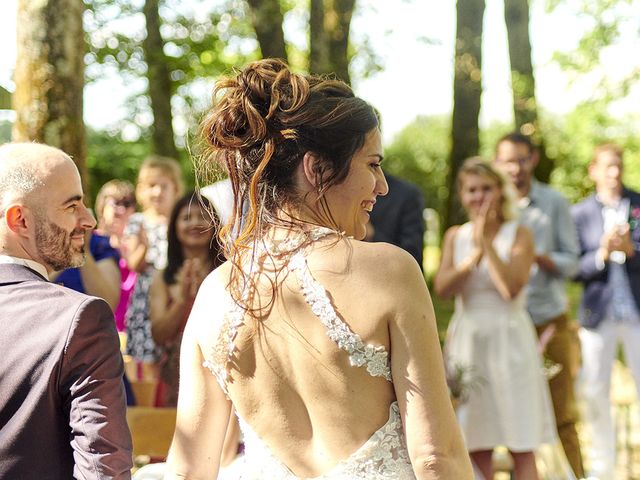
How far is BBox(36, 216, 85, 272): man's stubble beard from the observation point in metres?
2.46

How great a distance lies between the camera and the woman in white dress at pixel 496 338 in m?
5.57

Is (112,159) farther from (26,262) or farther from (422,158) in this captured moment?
(26,262)

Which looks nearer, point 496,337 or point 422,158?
point 496,337

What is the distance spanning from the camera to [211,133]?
2.30m

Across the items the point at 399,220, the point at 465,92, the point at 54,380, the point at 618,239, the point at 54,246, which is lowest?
the point at 618,239

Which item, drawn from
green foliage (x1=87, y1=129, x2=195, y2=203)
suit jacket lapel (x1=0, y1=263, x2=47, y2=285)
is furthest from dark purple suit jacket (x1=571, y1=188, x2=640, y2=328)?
green foliage (x1=87, y1=129, x2=195, y2=203)

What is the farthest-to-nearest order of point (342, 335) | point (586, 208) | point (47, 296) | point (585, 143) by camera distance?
point (585, 143)
point (586, 208)
point (47, 296)
point (342, 335)

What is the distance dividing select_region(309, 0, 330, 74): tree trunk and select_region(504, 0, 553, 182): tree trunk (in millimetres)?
3269

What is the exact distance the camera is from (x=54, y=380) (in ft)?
7.52

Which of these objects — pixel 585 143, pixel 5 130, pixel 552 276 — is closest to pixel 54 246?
pixel 5 130

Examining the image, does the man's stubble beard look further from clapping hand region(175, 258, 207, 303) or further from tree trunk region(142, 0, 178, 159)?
tree trunk region(142, 0, 178, 159)

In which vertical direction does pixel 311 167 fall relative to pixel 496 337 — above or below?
above

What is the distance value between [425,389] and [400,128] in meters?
41.9

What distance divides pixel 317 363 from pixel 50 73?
410cm
